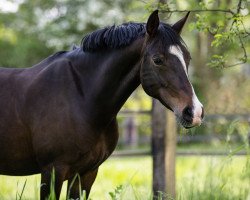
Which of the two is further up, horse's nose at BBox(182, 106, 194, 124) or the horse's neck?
the horse's neck

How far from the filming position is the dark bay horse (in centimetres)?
351

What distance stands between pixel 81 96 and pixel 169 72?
68 cm

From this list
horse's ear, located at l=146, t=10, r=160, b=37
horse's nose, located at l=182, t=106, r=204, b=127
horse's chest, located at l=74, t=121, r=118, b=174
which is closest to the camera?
horse's nose, located at l=182, t=106, r=204, b=127

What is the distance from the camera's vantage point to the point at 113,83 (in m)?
3.72

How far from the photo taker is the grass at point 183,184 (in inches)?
143

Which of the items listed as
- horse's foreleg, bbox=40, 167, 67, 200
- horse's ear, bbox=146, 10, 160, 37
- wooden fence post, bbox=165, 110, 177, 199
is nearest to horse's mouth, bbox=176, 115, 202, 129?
horse's ear, bbox=146, 10, 160, 37

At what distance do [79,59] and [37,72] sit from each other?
328 mm

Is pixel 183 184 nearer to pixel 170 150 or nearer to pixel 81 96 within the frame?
pixel 170 150

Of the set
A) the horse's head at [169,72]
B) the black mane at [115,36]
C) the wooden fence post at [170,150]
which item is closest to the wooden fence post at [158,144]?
the wooden fence post at [170,150]

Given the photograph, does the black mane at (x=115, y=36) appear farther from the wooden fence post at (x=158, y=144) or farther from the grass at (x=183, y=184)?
the wooden fence post at (x=158, y=144)

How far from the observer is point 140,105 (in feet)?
61.3

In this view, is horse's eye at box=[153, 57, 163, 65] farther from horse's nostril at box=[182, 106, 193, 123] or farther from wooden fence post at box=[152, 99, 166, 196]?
wooden fence post at box=[152, 99, 166, 196]

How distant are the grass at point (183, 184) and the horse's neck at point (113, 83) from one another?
492 millimetres

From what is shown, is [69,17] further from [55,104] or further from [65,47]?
[55,104]
